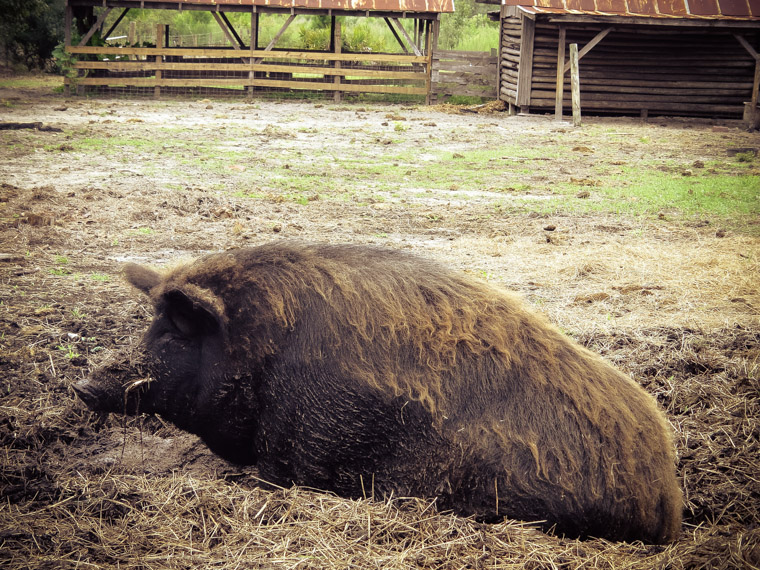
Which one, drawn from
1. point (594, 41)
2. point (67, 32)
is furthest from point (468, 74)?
point (67, 32)

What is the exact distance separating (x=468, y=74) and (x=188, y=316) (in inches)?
912

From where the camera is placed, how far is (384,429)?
3086 mm

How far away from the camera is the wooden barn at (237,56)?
22172 millimetres

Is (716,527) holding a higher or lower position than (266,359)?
lower

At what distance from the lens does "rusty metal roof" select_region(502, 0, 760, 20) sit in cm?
2000

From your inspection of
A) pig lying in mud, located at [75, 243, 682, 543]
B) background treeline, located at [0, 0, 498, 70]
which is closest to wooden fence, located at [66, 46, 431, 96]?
background treeline, located at [0, 0, 498, 70]

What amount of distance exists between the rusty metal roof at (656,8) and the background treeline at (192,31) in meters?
10.3

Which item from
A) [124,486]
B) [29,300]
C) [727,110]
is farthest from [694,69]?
[124,486]

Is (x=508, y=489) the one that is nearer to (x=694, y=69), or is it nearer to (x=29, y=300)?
(x=29, y=300)

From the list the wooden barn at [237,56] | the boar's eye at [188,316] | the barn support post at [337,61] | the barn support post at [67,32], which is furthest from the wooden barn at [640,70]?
the boar's eye at [188,316]

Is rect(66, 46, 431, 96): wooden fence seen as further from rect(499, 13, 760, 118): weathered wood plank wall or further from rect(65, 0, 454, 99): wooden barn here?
rect(499, 13, 760, 118): weathered wood plank wall

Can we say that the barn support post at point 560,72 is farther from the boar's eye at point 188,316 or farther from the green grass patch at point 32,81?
the boar's eye at point 188,316

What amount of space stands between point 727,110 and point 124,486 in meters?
22.5

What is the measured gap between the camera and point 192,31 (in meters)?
38.0
